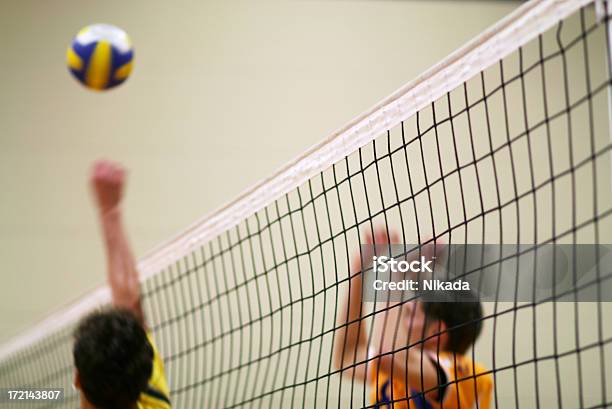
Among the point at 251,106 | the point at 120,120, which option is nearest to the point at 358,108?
the point at 251,106

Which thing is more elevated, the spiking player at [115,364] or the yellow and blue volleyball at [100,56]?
the yellow and blue volleyball at [100,56]

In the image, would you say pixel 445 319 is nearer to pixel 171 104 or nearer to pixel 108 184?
pixel 108 184

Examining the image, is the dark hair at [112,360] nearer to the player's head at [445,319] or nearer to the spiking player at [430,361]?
the spiking player at [430,361]

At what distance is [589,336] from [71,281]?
3.92m

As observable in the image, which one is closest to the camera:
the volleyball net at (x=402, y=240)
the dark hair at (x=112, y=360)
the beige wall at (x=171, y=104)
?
the dark hair at (x=112, y=360)

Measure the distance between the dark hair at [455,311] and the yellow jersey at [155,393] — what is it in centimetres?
86

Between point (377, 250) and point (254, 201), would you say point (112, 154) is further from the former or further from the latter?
point (377, 250)

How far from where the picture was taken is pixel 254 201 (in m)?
3.12

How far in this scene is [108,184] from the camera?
10.6 ft

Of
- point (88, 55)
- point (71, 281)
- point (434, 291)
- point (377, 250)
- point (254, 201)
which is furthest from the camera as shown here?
point (71, 281)

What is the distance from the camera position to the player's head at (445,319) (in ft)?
8.23

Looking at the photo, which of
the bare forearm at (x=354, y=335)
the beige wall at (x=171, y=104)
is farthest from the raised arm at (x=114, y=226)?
the beige wall at (x=171, y=104)

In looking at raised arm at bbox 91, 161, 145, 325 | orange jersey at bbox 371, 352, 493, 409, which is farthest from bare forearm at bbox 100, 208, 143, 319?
orange jersey at bbox 371, 352, 493, 409

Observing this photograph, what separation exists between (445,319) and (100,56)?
2165 mm
